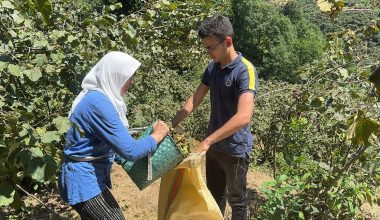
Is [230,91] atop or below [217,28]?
below

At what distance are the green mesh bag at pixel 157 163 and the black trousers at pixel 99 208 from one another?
0.16 m

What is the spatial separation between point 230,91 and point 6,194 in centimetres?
131

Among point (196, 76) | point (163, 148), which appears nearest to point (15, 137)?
point (163, 148)

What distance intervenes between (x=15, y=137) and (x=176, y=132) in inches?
38.2

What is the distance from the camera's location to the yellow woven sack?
93.7 inches

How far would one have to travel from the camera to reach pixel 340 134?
3.02 m

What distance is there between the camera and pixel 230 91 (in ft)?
8.21

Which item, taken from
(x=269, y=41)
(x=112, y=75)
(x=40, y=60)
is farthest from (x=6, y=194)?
(x=269, y=41)

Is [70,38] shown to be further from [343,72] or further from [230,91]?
[343,72]

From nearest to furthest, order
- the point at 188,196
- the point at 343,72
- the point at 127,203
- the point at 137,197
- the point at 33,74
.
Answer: the point at 33,74 < the point at 188,196 < the point at 343,72 < the point at 127,203 < the point at 137,197

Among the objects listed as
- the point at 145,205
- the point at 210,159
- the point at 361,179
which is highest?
the point at 210,159

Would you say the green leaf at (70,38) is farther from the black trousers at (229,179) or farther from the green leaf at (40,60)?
the black trousers at (229,179)

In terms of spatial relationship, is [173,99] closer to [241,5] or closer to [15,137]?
[15,137]

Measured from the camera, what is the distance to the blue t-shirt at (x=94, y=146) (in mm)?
1854
